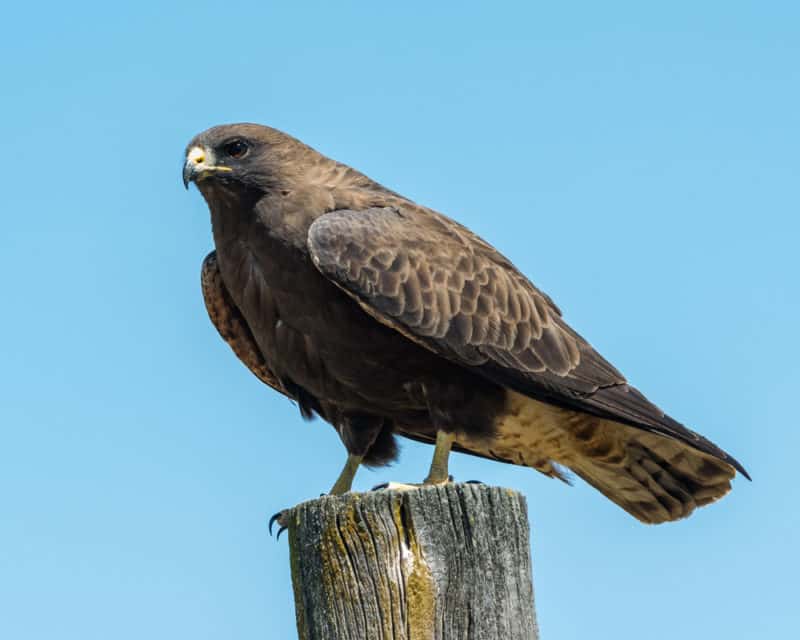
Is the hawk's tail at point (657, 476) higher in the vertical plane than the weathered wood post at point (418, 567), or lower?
higher

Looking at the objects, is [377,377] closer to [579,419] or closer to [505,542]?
[579,419]

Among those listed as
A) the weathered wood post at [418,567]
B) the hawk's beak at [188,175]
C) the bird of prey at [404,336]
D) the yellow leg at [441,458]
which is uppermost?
the hawk's beak at [188,175]

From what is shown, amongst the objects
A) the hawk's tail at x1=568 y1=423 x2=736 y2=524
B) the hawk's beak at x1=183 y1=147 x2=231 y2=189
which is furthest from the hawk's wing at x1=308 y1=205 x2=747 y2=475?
the hawk's beak at x1=183 y1=147 x2=231 y2=189

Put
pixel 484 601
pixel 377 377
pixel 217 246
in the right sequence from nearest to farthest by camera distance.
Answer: pixel 484 601 → pixel 377 377 → pixel 217 246

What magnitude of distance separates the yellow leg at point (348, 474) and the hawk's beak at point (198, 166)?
1.81m

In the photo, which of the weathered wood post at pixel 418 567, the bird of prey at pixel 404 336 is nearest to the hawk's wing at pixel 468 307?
the bird of prey at pixel 404 336

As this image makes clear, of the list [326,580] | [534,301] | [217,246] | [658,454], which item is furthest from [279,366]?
[326,580]

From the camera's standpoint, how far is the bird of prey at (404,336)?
6.89 meters

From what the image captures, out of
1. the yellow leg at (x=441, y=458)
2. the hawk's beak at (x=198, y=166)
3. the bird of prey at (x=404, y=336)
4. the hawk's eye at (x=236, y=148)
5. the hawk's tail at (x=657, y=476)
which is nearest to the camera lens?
the yellow leg at (x=441, y=458)

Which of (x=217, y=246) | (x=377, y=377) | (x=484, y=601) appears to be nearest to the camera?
(x=484, y=601)

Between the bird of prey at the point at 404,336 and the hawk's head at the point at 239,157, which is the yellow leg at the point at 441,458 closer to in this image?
the bird of prey at the point at 404,336

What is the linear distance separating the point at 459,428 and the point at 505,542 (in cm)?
261

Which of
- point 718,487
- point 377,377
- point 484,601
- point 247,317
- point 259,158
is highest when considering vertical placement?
point 259,158

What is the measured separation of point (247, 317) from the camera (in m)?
7.28
